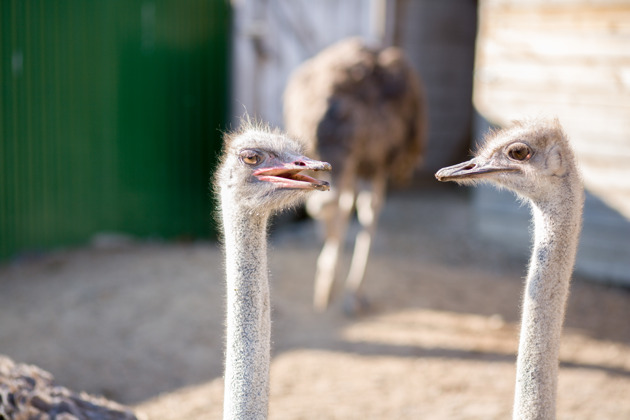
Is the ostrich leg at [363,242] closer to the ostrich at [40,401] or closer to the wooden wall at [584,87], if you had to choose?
the wooden wall at [584,87]

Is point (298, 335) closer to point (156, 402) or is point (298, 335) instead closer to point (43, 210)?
point (156, 402)

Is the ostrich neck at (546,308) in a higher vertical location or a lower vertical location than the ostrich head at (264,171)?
lower

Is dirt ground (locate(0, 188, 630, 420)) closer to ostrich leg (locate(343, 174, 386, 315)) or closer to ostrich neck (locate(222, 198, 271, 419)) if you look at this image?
ostrich leg (locate(343, 174, 386, 315))

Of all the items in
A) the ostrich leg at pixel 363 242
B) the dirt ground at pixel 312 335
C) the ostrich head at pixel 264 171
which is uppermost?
the ostrich head at pixel 264 171

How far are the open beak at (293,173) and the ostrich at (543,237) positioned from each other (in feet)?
1.32

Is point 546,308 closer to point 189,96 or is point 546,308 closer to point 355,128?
point 355,128

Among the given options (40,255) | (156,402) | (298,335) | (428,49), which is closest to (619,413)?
(298,335)

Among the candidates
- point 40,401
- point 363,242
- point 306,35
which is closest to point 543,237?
point 40,401

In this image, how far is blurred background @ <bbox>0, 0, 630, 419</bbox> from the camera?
491cm

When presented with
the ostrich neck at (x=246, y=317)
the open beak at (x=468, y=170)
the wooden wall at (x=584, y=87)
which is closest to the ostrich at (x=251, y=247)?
the ostrich neck at (x=246, y=317)

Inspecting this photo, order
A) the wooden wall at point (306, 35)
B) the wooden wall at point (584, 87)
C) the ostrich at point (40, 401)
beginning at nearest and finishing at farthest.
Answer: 1. the ostrich at point (40, 401)
2. the wooden wall at point (584, 87)
3. the wooden wall at point (306, 35)

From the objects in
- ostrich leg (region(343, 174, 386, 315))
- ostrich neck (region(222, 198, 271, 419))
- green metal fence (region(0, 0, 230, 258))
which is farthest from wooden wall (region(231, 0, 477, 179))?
ostrich neck (region(222, 198, 271, 419))

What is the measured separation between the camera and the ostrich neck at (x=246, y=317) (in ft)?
8.04

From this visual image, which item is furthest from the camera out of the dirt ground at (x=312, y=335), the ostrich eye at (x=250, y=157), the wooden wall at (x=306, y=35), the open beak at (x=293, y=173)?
the wooden wall at (x=306, y=35)
